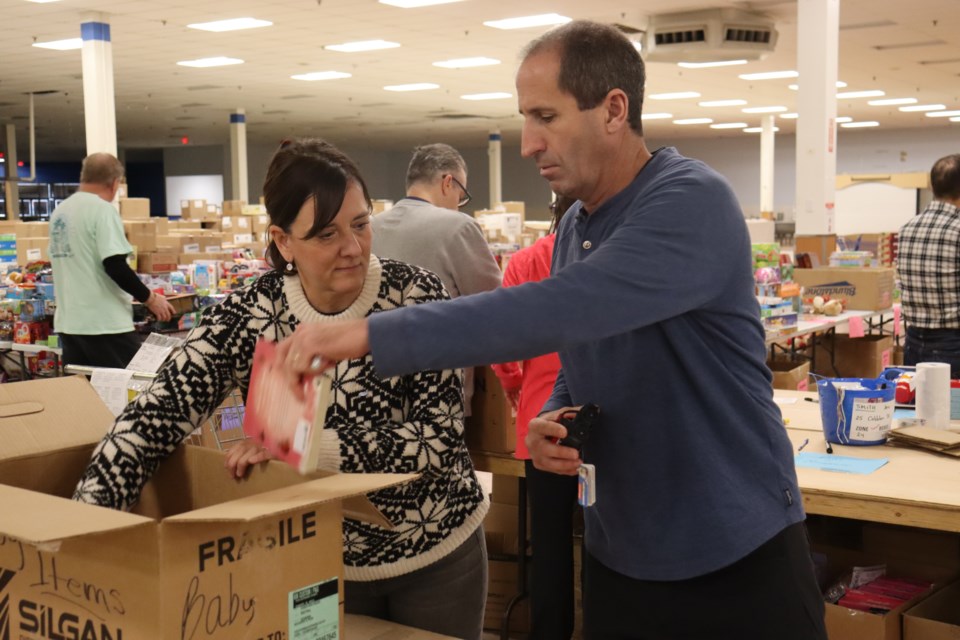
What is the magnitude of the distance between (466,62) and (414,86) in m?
2.65

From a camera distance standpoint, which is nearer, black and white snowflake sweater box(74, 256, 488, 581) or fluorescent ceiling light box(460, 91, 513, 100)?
black and white snowflake sweater box(74, 256, 488, 581)

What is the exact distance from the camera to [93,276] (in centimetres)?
546

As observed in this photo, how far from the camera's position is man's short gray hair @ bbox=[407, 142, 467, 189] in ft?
13.9

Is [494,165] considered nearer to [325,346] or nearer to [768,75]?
[768,75]

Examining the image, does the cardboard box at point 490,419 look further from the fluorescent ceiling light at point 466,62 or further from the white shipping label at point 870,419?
the fluorescent ceiling light at point 466,62

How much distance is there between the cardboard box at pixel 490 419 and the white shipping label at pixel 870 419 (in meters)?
1.03

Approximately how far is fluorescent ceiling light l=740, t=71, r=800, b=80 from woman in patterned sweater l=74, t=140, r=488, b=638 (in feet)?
47.7

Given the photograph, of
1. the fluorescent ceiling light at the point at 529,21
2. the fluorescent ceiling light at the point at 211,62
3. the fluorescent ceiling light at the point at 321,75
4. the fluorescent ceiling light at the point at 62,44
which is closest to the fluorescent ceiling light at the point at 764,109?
the fluorescent ceiling light at the point at 321,75

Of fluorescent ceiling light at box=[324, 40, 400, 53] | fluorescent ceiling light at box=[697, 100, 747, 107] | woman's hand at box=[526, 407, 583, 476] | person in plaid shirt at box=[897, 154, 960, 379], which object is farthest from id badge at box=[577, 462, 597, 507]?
fluorescent ceiling light at box=[697, 100, 747, 107]

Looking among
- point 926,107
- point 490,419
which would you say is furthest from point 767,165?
point 490,419

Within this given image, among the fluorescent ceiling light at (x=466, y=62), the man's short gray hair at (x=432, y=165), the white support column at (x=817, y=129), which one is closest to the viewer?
the man's short gray hair at (x=432, y=165)

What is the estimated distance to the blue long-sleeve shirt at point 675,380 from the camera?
124 centimetres

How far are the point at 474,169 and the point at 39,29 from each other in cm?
2059

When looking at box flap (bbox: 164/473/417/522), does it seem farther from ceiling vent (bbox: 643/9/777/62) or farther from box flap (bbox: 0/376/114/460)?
ceiling vent (bbox: 643/9/777/62)
